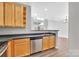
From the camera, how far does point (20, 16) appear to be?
5.36 feet

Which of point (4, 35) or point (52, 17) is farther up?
point (52, 17)

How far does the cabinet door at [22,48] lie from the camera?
157cm

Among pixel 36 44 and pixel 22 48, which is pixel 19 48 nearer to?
pixel 22 48

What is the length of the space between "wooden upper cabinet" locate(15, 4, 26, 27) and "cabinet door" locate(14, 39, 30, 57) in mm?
229

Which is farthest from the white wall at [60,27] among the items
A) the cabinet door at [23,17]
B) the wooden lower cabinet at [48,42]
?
the cabinet door at [23,17]

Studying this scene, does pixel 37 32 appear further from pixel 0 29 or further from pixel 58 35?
pixel 0 29

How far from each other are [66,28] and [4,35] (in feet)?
2.49

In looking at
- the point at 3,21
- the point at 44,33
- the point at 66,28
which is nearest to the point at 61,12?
the point at 66,28

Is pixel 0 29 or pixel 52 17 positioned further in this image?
pixel 52 17

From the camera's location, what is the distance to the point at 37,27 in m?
1.68

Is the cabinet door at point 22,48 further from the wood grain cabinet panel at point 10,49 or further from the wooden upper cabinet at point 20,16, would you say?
the wooden upper cabinet at point 20,16

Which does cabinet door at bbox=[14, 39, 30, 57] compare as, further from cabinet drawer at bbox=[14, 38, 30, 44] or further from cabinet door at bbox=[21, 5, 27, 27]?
cabinet door at bbox=[21, 5, 27, 27]

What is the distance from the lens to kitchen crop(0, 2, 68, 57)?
1.55 m

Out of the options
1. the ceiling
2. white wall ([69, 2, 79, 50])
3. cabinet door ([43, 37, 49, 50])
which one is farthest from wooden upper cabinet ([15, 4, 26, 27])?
white wall ([69, 2, 79, 50])
